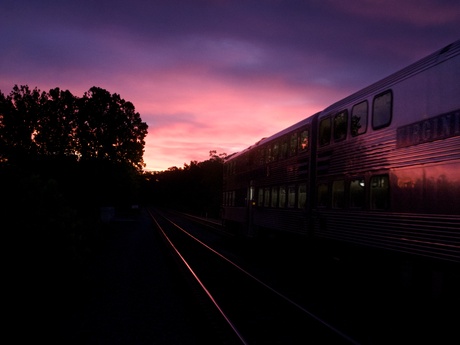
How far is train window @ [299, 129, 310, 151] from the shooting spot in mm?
14561

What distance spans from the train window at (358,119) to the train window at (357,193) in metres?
1.22

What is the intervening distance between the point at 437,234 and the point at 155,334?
16.9 feet

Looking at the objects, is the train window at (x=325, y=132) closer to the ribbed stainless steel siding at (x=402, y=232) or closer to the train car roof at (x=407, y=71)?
the train car roof at (x=407, y=71)

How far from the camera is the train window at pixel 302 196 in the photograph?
47.0 feet

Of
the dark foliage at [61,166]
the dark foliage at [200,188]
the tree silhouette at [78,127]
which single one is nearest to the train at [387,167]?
the dark foliage at [61,166]

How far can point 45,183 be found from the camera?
34.9ft

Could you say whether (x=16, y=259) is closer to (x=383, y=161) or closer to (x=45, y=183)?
(x=45, y=183)

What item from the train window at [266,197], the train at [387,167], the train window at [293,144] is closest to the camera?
the train at [387,167]

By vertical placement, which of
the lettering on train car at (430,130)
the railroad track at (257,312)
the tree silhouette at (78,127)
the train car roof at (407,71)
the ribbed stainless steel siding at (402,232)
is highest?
the tree silhouette at (78,127)

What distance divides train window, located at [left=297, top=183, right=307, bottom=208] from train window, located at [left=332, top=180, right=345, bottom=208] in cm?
211

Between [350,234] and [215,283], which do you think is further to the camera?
[215,283]

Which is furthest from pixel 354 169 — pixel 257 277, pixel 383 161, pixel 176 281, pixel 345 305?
pixel 176 281

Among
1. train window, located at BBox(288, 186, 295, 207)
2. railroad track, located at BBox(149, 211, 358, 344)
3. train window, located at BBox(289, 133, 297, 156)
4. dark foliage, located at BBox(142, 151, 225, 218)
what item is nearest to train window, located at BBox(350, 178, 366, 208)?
railroad track, located at BBox(149, 211, 358, 344)

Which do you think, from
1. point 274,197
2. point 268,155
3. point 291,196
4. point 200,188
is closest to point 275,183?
point 274,197
